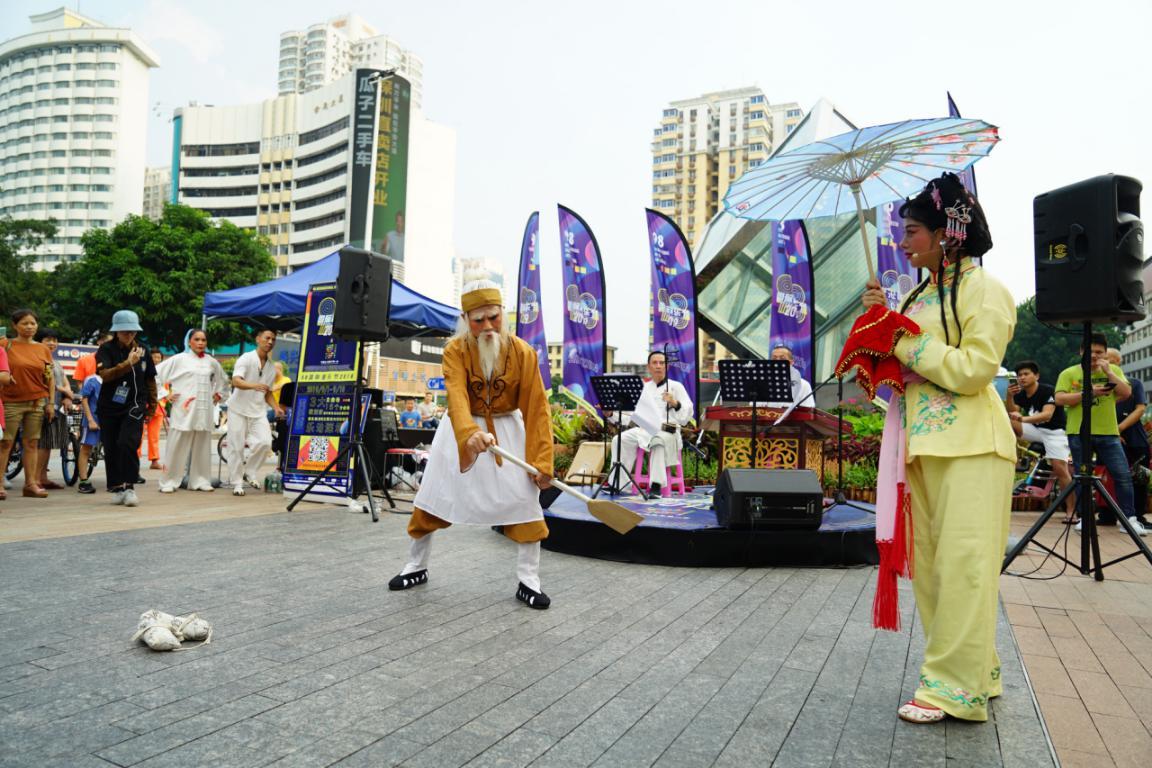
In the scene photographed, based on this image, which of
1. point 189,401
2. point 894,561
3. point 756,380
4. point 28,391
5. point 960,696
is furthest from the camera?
point 189,401

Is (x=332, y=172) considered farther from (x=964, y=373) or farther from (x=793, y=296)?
(x=964, y=373)

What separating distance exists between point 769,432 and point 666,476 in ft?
4.22

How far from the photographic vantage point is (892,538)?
2.84 meters

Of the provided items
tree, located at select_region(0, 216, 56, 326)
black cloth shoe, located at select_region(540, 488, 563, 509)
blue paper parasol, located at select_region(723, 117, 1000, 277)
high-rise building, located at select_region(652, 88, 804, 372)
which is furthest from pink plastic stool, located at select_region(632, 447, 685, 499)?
high-rise building, located at select_region(652, 88, 804, 372)

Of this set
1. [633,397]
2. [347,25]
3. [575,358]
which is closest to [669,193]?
[347,25]

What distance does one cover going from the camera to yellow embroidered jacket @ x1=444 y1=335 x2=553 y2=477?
13.7 feet

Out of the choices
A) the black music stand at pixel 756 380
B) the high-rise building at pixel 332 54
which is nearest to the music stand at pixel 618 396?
the black music stand at pixel 756 380

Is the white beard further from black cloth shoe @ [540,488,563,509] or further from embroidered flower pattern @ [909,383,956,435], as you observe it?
black cloth shoe @ [540,488,563,509]

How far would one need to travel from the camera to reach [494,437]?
410cm

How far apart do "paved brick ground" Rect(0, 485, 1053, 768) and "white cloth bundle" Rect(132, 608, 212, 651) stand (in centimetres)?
5

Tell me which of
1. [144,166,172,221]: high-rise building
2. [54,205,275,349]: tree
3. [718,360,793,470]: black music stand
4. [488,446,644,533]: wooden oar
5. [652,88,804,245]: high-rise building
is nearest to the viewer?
[488,446,644,533]: wooden oar

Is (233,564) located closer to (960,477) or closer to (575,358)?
(960,477)

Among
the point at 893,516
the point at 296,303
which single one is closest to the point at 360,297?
the point at 296,303

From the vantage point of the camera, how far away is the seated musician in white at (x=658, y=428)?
28.1 ft
